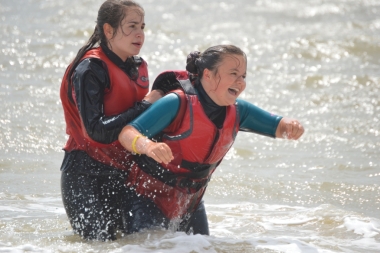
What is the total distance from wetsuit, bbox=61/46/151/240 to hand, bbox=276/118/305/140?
0.92m

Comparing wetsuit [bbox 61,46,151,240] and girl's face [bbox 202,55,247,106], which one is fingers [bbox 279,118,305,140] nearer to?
girl's face [bbox 202,55,247,106]

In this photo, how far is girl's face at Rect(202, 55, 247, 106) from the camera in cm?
439

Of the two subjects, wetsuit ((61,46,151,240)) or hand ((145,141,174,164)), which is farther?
wetsuit ((61,46,151,240))

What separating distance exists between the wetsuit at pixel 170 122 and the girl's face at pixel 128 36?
19.0 inches

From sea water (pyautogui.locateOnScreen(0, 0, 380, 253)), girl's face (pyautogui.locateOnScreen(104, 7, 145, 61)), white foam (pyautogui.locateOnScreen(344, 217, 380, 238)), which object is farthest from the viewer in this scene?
white foam (pyautogui.locateOnScreen(344, 217, 380, 238))

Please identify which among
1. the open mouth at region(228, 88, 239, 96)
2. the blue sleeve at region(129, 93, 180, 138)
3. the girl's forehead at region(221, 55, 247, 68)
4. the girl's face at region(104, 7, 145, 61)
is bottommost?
the blue sleeve at region(129, 93, 180, 138)

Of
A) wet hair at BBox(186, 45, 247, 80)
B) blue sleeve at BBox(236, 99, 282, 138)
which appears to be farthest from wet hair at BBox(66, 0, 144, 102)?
blue sleeve at BBox(236, 99, 282, 138)

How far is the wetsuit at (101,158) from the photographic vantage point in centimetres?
441

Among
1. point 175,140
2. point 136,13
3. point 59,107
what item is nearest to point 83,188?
point 175,140

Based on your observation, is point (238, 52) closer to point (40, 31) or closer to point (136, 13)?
point (136, 13)

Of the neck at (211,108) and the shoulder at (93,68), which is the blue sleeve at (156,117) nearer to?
the neck at (211,108)

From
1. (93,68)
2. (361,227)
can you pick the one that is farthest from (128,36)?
(361,227)

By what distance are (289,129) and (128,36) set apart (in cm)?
121

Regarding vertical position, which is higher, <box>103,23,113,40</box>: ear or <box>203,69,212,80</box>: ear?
<box>103,23,113,40</box>: ear
